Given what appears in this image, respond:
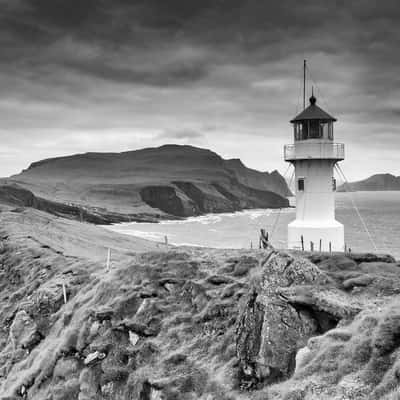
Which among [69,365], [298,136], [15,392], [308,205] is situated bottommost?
[15,392]

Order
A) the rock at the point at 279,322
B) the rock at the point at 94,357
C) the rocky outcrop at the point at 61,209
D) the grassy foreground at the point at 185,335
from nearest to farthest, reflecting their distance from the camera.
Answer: the grassy foreground at the point at 185,335
the rock at the point at 279,322
the rock at the point at 94,357
the rocky outcrop at the point at 61,209

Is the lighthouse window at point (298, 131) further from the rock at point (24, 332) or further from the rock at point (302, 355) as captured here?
the rock at point (302, 355)

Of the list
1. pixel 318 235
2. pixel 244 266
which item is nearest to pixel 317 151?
pixel 318 235

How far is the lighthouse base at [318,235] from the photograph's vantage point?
26.9 metres

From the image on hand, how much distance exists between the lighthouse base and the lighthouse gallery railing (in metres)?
3.71

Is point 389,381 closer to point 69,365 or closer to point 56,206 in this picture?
point 69,365

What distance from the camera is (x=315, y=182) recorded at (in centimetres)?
2745

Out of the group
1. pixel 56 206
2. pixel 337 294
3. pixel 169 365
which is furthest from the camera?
pixel 56 206

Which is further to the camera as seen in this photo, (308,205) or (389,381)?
(308,205)

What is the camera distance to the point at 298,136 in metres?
28.2

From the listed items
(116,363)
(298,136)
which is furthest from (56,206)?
(116,363)

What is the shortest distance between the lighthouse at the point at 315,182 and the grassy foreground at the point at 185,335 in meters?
9.09

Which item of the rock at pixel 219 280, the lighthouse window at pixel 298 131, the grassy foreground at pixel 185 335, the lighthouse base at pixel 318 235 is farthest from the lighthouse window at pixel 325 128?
the rock at pixel 219 280

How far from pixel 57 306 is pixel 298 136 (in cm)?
1632
